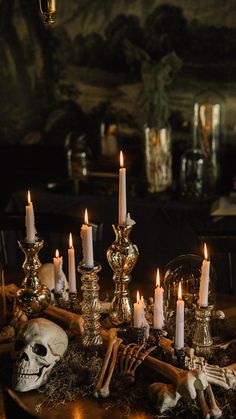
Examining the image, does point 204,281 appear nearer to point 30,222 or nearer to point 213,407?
point 213,407

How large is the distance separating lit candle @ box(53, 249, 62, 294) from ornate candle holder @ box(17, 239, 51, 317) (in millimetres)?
104

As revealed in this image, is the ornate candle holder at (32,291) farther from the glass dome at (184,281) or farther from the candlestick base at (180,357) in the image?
the candlestick base at (180,357)

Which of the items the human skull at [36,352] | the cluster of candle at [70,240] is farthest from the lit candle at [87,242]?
the human skull at [36,352]

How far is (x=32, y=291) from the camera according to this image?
2.04m

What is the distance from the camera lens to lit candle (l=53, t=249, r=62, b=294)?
2.15m

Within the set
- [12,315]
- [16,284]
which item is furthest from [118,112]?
[12,315]

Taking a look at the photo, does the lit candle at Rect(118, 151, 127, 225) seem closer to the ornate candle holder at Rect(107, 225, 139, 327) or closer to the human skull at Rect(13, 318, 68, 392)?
the ornate candle holder at Rect(107, 225, 139, 327)

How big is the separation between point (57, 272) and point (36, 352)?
1.40 feet

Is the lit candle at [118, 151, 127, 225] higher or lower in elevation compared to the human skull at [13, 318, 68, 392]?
higher

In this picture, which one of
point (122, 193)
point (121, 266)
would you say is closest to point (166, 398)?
point (121, 266)

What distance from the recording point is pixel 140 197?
4273 millimetres

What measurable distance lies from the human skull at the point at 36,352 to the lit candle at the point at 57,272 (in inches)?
13.7

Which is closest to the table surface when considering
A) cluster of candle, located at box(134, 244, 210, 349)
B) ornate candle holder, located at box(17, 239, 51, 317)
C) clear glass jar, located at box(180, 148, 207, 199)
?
cluster of candle, located at box(134, 244, 210, 349)

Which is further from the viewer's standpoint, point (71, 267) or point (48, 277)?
point (48, 277)
